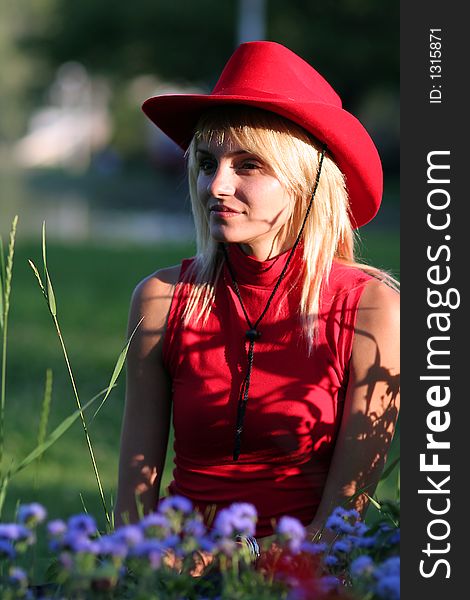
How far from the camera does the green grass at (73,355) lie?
18.6ft

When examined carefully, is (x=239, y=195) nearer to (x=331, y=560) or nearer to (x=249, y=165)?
(x=249, y=165)

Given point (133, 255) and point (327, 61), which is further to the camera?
point (327, 61)

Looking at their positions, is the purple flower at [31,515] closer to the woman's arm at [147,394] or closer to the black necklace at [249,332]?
the black necklace at [249,332]

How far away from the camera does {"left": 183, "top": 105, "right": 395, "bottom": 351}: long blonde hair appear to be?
2586 mm

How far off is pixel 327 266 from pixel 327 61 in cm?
3337

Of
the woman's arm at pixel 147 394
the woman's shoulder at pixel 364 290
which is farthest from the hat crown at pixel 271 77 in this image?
the woman's arm at pixel 147 394

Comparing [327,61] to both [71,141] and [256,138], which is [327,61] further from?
[71,141]

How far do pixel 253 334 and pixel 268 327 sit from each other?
48 millimetres

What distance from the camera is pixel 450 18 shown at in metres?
2.04

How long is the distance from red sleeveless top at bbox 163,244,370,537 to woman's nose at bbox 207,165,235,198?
28 centimetres

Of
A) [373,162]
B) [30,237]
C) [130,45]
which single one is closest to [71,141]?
[130,45]

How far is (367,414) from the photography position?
2484 mm

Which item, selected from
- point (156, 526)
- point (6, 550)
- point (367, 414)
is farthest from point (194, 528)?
point (367, 414)

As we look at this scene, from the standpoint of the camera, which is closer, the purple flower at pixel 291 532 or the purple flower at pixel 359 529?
the purple flower at pixel 291 532
